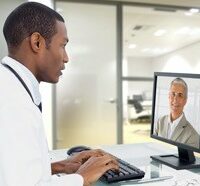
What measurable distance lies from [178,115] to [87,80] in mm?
2587

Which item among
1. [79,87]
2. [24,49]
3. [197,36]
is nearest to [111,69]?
[79,87]

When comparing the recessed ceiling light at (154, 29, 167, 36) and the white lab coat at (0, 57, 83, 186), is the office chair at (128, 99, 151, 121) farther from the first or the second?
the white lab coat at (0, 57, 83, 186)

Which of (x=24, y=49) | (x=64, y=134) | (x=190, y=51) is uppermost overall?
(x=190, y=51)

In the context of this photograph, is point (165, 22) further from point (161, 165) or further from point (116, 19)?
point (161, 165)

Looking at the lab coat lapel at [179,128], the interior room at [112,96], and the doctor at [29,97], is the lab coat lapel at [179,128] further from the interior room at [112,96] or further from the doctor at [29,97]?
the doctor at [29,97]

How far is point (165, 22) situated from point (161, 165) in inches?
150

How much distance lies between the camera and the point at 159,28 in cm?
526

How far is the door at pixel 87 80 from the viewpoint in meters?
A: 3.83

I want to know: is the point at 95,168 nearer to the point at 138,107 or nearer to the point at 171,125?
the point at 171,125

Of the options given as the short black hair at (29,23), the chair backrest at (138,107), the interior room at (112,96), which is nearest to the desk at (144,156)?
the interior room at (112,96)

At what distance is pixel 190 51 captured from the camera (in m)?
6.65

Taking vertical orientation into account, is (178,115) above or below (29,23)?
below

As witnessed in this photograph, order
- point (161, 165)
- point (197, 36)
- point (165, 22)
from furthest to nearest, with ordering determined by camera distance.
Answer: point (197, 36) < point (165, 22) < point (161, 165)

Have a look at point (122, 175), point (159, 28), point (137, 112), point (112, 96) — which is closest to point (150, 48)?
point (137, 112)
